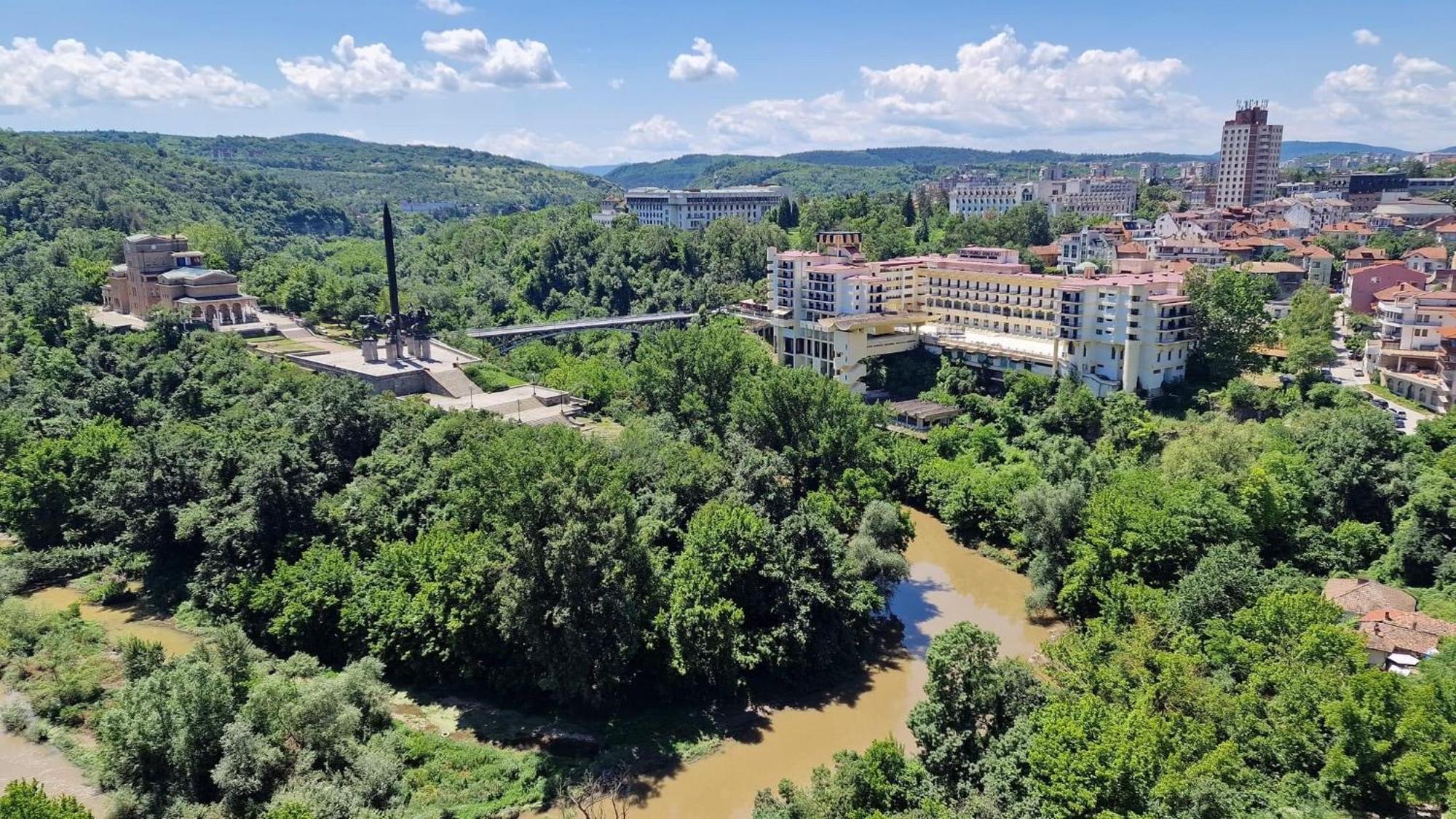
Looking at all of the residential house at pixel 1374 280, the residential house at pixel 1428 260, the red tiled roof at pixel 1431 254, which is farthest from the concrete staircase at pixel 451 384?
the red tiled roof at pixel 1431 254

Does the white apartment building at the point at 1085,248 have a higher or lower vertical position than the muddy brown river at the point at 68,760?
higher

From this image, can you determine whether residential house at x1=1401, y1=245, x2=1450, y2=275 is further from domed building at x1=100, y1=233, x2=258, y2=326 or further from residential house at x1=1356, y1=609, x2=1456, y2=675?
domed building at x1=100, y1=233, x2=258, y2=326

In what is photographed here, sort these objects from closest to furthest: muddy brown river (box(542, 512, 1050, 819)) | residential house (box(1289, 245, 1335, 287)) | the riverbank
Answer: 1. the riverbank
2. muddy brown river (box(542, 512, 1050, 819))
3. residential house (box(1289, 245, 1335, 287))

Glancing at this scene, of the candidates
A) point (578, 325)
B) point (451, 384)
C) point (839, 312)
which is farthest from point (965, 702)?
point (578, 325)

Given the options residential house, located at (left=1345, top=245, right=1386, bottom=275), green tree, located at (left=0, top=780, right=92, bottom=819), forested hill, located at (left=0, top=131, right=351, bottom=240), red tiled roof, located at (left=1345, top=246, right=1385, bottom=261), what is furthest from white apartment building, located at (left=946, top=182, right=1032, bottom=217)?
green tree, located at (left=0, top=780, right=92, bottom=819)

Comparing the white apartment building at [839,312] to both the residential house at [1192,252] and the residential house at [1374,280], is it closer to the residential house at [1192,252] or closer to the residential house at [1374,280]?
the residential house at [1192,252]
